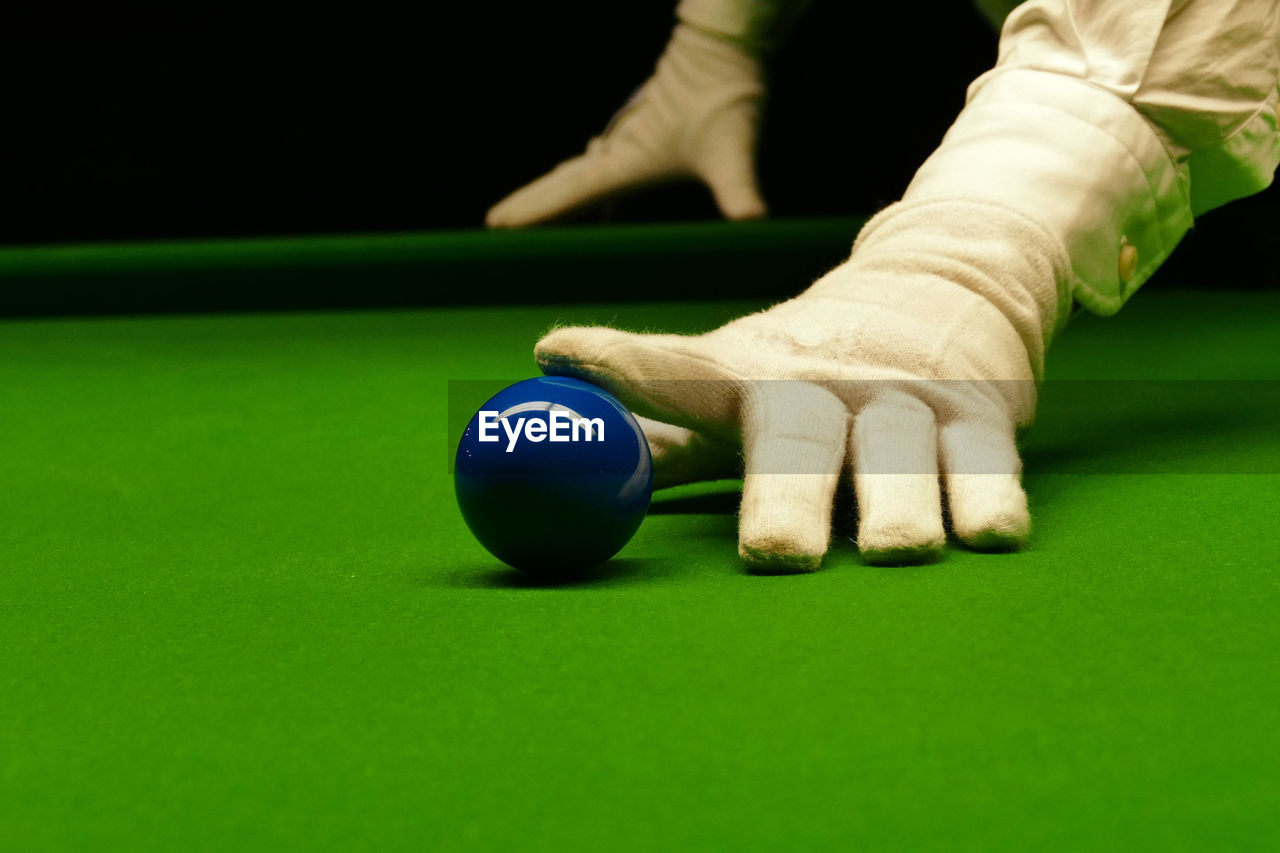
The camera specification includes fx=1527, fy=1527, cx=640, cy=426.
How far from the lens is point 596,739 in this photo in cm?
97

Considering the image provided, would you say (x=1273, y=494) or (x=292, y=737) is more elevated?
(x=292, y=737)

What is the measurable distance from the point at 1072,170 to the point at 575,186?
339 centimetres

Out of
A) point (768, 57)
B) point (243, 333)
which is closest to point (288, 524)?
point (243, 333)

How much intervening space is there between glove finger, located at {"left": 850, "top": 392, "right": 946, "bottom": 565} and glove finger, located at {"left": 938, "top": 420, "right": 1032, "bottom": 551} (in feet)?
0.06

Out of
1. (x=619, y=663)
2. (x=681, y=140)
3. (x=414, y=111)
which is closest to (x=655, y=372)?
(x=619, y=663)

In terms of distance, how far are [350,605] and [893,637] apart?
497 millimetres

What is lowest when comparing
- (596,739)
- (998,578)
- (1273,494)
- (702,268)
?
(702,268)

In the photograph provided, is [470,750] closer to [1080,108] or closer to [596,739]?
[596,739]

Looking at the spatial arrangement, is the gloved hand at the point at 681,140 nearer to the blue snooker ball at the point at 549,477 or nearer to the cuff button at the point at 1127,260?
the cuff button at the point at 1127,260

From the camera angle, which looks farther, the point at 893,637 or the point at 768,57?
the point at 768,57

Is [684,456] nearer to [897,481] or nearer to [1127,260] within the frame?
[897,481]

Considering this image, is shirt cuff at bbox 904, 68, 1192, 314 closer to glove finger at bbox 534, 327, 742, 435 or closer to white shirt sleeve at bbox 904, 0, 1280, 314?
white shirt sleeve at bbox 904, 0, 1280, 314

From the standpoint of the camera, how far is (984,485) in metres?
1.56

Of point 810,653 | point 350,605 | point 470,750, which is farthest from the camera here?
point 350,605
